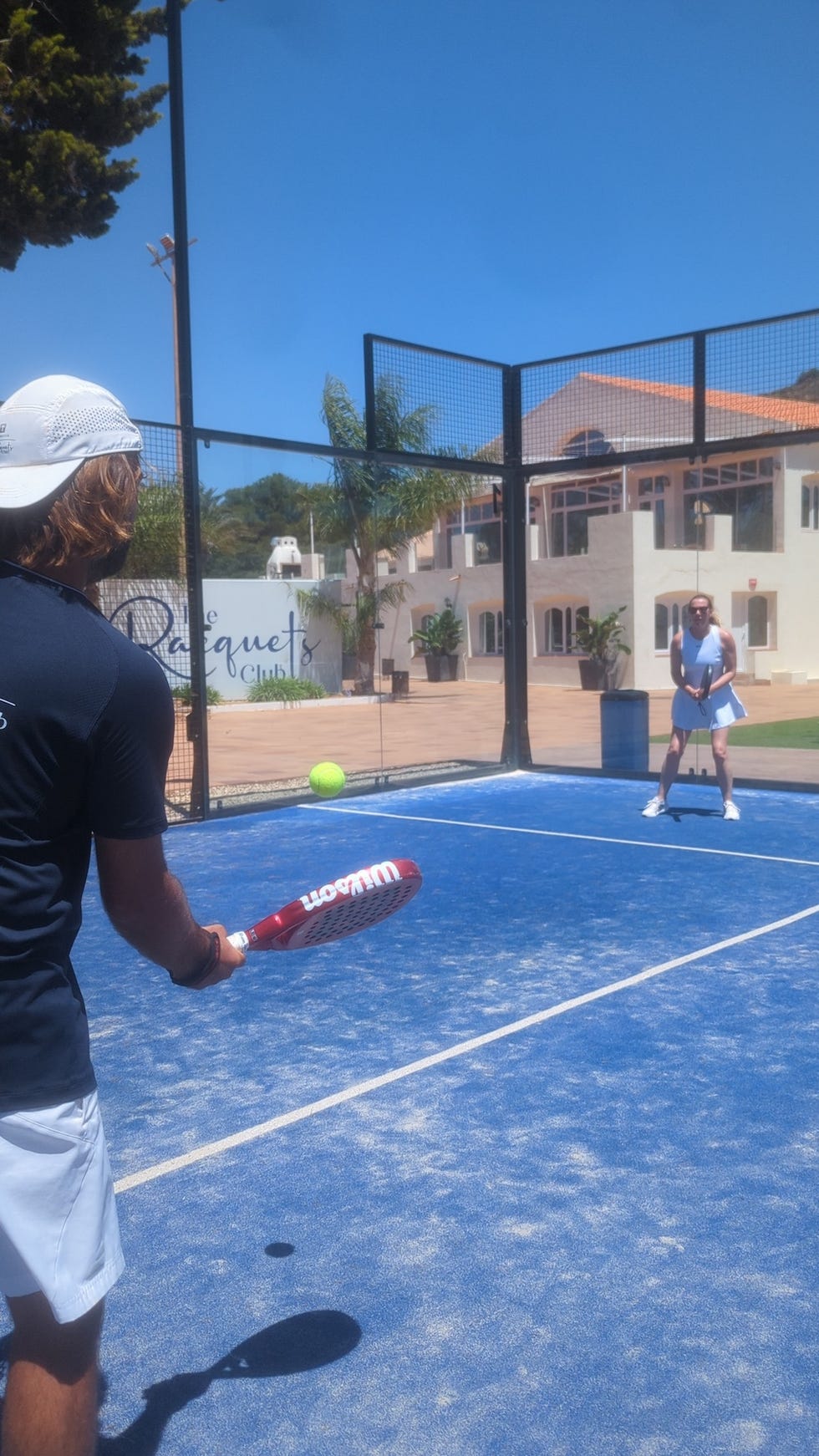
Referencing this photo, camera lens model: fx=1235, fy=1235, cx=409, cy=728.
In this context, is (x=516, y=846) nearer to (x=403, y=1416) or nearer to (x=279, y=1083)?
(x=279, y=1083)

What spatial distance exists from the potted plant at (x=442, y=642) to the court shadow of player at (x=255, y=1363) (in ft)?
50.3

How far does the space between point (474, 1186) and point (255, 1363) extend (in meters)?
1.03

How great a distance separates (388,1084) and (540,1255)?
1346mm

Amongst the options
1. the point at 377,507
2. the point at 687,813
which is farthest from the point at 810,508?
the point at 687,813

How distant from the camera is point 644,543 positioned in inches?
1000

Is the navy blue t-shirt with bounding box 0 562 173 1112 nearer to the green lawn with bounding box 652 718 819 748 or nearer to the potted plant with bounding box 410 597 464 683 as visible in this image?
the green lawn with bounding box 652 718 819 748

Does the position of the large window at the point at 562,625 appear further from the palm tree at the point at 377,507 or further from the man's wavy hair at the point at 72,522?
the man's wavy hair at the point at 72,522

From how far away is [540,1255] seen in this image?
3.44m

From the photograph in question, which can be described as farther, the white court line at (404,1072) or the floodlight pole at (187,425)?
the floodlight pole at (187,425)

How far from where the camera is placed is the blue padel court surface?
2.83 metres

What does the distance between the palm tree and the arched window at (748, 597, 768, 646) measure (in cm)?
432

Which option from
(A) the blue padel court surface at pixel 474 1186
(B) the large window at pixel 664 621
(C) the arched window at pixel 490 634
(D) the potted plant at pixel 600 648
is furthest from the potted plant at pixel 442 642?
(A) the blue padel court surface at pixel 474 1186

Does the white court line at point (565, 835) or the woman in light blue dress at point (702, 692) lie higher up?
the woman in light blue dress at point (702, 692)

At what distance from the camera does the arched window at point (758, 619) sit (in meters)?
16.7
